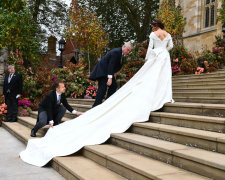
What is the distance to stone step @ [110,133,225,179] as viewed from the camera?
9.14 ft

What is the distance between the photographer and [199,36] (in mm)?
20734

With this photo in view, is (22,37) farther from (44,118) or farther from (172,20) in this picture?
(172,20)

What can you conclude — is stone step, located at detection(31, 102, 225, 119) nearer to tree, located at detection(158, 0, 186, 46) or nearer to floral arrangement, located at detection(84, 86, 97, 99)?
floral arrangement, located at detection(84, 86, 97, 99)

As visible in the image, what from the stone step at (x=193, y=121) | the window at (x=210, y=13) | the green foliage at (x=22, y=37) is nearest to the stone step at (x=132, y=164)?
the stone step at (x=193, y=121)

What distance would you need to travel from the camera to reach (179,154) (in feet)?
10.5

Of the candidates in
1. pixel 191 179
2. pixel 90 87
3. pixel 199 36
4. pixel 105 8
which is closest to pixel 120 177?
pixel 191 179

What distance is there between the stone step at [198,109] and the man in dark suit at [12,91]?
223 inches

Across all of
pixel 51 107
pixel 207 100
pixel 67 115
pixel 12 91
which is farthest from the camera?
pixel 12 91

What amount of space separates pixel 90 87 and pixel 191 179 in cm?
860

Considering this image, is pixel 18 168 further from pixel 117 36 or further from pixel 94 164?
pixel 117 36

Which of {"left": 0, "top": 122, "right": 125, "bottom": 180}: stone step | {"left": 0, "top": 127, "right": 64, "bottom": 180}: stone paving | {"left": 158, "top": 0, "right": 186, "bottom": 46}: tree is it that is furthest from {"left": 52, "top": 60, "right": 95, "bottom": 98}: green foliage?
{"left": 158, "top": 0, "right": 186, "bottom": 46}: tree

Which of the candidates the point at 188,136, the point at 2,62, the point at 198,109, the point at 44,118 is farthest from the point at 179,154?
the point at 2,62

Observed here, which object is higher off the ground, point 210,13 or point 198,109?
point 210,13

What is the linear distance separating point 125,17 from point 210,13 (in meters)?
8.26
